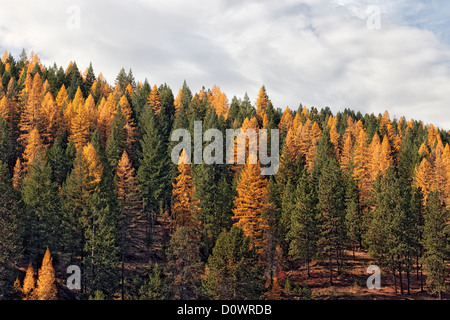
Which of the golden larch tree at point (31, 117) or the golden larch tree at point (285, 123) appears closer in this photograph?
the golden larch tree at point (31, 117)

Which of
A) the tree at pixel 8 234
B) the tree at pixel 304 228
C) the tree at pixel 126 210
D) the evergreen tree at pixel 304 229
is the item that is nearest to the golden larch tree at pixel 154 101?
the tree at pixel 126 210

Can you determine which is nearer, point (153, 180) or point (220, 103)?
point (153, 180)

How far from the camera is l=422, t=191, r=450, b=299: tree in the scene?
140ft

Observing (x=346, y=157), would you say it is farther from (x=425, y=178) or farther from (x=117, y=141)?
(x=117, y=141)

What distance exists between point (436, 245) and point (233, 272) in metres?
26.1

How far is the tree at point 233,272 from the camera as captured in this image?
3594 cm

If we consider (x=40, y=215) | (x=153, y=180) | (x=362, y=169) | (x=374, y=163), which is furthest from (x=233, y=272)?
(x=374, y=163)

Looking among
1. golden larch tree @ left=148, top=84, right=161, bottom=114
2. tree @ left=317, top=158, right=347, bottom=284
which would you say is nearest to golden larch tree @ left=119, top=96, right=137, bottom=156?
golden larch tree @ left=148, top=84, right=161, bottom=114

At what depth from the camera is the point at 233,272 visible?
36.0 meters

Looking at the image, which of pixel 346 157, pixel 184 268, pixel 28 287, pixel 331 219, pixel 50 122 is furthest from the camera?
pixel 346 157

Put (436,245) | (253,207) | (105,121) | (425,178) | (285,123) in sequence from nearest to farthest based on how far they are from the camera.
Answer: (436,245), (253,207), (425,178), (105,121), (285,123)

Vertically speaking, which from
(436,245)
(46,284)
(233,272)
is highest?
(436,245)

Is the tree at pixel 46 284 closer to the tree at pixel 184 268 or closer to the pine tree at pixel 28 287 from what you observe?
the pine tree at pixel 28 287

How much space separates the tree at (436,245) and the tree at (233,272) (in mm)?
21594
